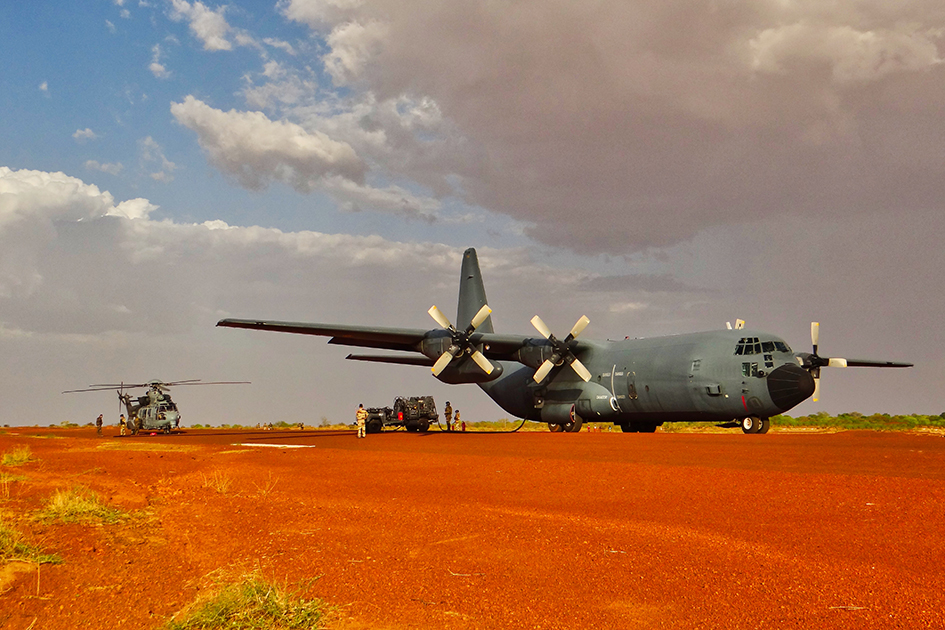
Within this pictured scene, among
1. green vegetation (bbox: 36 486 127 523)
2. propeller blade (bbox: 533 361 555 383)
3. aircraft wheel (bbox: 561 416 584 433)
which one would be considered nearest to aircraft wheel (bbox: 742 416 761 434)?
aircraft wheel (bbox: 561 416 584 433)

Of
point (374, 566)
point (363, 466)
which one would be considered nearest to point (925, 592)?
point (374, 566)

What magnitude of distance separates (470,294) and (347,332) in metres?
11.5

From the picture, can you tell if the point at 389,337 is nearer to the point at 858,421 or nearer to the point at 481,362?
the point at 481,362

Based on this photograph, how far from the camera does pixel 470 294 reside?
1607 inches

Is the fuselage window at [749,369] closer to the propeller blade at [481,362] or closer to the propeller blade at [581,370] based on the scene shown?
the propeller blade at [581,370]

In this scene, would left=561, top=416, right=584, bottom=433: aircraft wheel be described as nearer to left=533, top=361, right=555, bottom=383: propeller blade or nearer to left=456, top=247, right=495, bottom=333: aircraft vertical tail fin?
left=533, top=361, right=555, bottom=383: propeller blade

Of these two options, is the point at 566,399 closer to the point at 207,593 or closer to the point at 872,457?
the point at 872,457

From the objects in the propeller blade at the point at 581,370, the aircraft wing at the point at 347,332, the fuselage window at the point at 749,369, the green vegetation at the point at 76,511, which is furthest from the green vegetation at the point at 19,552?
the propeller blade at the point at 581,370

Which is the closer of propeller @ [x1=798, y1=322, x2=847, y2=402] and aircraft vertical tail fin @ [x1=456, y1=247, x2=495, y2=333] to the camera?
propeller @ [x1=798, y1=322, x2=847, y2=402]

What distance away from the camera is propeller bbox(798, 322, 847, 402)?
27.9 meters

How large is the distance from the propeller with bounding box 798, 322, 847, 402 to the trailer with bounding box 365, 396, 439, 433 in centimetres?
2028

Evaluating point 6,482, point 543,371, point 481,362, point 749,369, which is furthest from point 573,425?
point 6,482

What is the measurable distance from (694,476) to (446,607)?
9.30 m

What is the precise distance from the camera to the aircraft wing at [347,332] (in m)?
29.5
